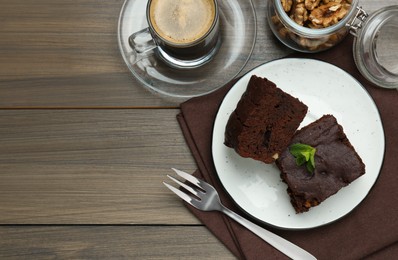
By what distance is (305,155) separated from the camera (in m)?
1.17

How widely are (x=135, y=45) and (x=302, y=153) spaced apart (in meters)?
0.43

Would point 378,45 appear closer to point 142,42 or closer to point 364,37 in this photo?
point 364,37

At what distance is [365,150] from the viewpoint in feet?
4.04

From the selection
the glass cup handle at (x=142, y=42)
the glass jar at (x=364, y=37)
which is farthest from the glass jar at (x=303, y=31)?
the glass cup handle at (x=142, y=42)

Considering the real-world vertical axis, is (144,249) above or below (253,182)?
below

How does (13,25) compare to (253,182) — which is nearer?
(253,182)

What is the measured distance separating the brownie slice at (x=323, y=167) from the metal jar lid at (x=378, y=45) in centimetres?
15

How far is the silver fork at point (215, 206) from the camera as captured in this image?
1230 millimetres

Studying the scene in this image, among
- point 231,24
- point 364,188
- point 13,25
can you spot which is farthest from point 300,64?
point 13,25

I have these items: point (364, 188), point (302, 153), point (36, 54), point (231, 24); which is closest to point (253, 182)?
point (302, 153)

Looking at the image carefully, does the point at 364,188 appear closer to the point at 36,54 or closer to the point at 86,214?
the point at 86,214

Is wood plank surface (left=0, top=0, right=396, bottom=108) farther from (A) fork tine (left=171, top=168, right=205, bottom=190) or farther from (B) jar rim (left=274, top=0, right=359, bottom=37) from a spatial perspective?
(B) jar rim (left=274, top=0, right=359, bottom=37)

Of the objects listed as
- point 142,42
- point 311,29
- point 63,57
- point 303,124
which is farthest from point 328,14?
point 63,57

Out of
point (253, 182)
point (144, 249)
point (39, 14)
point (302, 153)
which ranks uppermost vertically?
point (39, 14)
